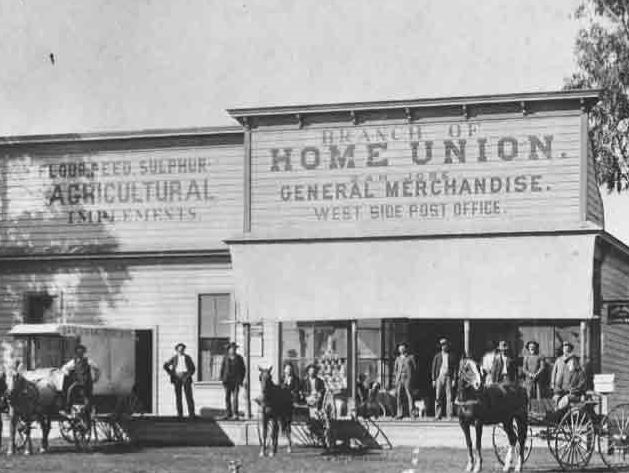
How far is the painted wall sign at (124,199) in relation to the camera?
3272 centimetres

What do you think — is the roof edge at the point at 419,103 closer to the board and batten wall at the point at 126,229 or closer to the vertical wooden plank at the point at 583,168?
the vertical wooden plank at the point at 583,168

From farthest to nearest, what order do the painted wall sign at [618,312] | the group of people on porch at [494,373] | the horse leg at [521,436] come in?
the painted wall sign at [618,312]
the group of people on porch at [494,373]
the horse leg at [521,436]

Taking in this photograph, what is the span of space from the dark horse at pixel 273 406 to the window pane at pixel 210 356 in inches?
239

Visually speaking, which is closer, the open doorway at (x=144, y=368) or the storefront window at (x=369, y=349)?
the storefront window at (x=369, y=349)

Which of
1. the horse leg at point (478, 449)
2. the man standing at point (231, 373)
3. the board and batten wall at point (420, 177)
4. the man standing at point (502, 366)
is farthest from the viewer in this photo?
the board and batten wall at point (420, 177)

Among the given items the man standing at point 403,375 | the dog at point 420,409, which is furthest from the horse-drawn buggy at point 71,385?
the dog at point 420,409

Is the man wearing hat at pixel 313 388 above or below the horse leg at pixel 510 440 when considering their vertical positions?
above

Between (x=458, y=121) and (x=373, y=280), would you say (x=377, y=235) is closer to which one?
(x=373, y=280)

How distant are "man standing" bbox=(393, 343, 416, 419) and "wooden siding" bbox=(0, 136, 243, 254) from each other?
585cm

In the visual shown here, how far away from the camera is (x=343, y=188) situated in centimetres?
3042

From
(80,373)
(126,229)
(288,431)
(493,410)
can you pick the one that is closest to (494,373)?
(288,431)

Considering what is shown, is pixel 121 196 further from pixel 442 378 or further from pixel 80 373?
pixel 442 378

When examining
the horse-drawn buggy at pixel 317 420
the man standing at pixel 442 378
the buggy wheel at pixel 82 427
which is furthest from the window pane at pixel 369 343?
the buggy wheel at pixel 82 427

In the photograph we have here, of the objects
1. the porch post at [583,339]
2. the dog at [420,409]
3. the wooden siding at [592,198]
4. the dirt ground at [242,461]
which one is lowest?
the dirt ground at [242,461]
